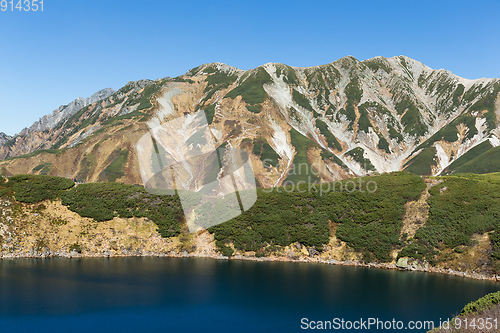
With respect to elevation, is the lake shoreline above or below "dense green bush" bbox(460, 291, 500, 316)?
below

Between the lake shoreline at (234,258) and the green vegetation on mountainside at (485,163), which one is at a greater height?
the green vegetation on mountainside at (485,163)

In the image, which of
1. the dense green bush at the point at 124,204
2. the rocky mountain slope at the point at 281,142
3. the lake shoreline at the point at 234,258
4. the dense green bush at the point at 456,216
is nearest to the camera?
the lake shoreline at the point at 234,258

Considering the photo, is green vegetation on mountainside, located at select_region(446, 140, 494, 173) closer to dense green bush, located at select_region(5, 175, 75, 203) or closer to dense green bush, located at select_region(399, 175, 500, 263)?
dense green bush, located at select_region(399, 175, 500, 263)

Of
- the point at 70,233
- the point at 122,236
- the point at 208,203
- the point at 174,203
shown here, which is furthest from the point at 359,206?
the point at 70,233

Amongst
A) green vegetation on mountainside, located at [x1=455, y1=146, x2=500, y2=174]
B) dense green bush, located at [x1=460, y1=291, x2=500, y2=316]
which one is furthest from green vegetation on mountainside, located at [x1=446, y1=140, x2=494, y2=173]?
dense green bush, located at [x1=460, y1=291, x2=500, y2=316]

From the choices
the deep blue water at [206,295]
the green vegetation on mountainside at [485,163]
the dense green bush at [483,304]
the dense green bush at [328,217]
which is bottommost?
the deep blue water at [206,295]

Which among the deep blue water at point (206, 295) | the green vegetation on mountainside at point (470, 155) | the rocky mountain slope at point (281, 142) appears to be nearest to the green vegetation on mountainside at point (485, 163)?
the rocky mountain slope at point (281, 142)

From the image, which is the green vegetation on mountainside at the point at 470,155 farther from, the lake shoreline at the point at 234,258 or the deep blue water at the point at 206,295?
the deep blue water at the point at 206,295

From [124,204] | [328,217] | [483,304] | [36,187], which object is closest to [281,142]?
[328,217]

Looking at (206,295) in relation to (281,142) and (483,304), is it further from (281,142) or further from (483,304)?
(281,142)
